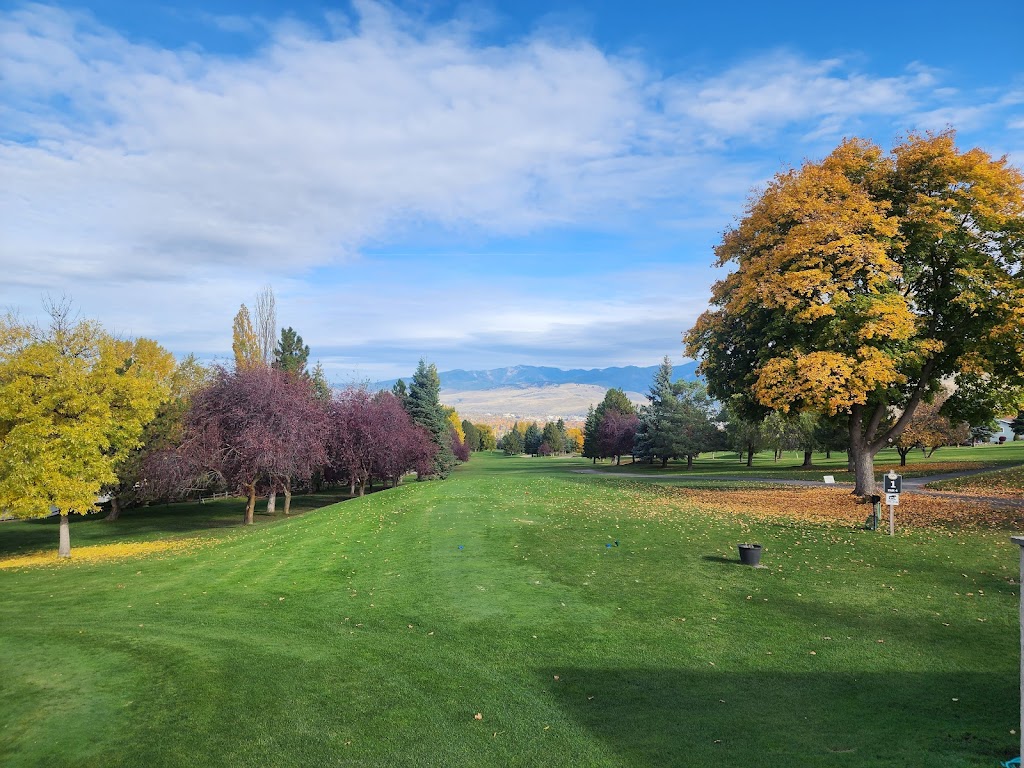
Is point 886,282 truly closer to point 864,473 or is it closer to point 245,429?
point 864,473

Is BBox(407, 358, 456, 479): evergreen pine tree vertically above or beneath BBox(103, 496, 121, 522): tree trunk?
above

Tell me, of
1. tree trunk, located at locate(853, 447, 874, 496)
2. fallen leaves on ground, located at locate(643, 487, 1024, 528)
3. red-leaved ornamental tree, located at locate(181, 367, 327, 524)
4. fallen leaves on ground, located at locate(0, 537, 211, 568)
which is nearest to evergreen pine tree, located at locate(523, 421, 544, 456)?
red-leaved ornamental tree, located at locate(181, 367, 327, 524)

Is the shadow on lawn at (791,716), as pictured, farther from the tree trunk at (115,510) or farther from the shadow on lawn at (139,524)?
the tree trunk at (115,510)

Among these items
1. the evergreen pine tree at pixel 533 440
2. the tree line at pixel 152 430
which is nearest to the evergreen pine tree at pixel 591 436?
the tree line at pixel 152 430

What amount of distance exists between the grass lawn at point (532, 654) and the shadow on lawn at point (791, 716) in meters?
0.03

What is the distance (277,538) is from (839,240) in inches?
852

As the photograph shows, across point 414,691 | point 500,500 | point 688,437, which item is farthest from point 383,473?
point 414,691

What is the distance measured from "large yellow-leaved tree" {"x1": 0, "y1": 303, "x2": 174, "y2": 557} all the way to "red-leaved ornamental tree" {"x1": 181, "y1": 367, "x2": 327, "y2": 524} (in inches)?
179

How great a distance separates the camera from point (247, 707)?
25.5ft

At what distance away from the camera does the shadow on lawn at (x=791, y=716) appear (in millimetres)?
6301

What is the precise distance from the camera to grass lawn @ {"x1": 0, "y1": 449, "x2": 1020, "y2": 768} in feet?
22.2

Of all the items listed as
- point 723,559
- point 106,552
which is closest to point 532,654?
point 723,559

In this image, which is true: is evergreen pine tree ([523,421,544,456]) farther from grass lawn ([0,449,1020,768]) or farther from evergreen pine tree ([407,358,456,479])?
grass lawn ([0,449,1020,768])

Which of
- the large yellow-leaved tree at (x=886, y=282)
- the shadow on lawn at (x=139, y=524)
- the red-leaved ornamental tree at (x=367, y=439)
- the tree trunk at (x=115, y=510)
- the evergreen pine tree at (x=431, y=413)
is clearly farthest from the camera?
the evergreen pine tree at (x=431, y=413)
